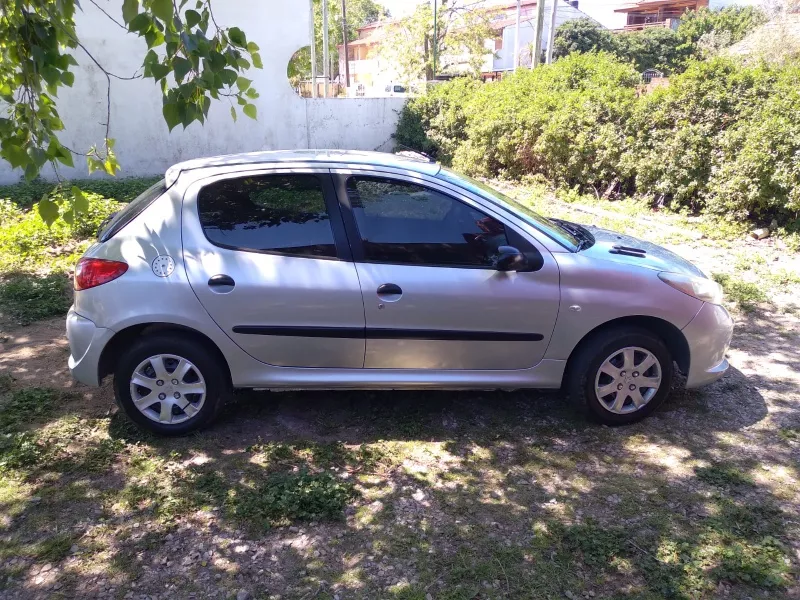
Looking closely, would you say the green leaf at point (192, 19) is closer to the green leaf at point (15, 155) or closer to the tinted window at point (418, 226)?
the green leaf at point (15, 155)

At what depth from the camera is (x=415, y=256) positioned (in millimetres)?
4109

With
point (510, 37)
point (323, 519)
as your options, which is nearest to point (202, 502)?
point (323, 519)

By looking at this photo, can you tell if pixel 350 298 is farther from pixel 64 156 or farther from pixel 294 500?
pixel 64 156

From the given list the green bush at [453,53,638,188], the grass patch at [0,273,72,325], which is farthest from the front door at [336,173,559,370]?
the green bush at [453,53,638,188]

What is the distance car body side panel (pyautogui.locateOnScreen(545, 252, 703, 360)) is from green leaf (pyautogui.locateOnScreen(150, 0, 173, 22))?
2.53m

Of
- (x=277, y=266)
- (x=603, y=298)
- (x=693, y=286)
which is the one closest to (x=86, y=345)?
(x=277, y=266)

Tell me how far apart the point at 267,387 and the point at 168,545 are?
3.90 ft

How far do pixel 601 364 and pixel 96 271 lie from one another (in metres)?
3.15

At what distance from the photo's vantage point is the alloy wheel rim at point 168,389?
4.07 meters

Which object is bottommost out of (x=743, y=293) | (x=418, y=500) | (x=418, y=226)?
(x=418, y=500)

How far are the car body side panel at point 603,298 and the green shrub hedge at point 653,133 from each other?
5125 millimetres

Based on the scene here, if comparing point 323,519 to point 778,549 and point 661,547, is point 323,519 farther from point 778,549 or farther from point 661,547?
point 778,549

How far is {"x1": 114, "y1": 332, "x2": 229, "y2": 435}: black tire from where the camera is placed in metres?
4.04

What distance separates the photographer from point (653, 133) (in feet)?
33.5
